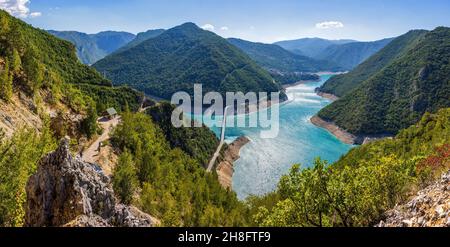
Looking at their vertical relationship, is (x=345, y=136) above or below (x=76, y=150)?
below

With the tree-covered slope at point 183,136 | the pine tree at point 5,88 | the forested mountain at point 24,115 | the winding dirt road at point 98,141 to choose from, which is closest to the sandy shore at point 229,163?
the tree-covered slope at point 183,136

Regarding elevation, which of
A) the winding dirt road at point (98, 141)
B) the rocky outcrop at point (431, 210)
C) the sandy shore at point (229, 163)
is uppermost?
the rocky outcrop at point (431, 210)

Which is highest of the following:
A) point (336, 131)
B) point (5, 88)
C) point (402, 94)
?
point (5, 88)

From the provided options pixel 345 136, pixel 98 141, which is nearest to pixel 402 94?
pixel 345 136

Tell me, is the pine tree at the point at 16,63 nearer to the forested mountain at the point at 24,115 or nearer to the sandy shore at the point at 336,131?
the forested mountain at the point at 24,115

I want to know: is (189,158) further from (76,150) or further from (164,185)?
(76,150)

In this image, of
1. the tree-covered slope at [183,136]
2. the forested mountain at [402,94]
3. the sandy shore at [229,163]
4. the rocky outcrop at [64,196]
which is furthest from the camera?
the forested mountain at [402,94]
